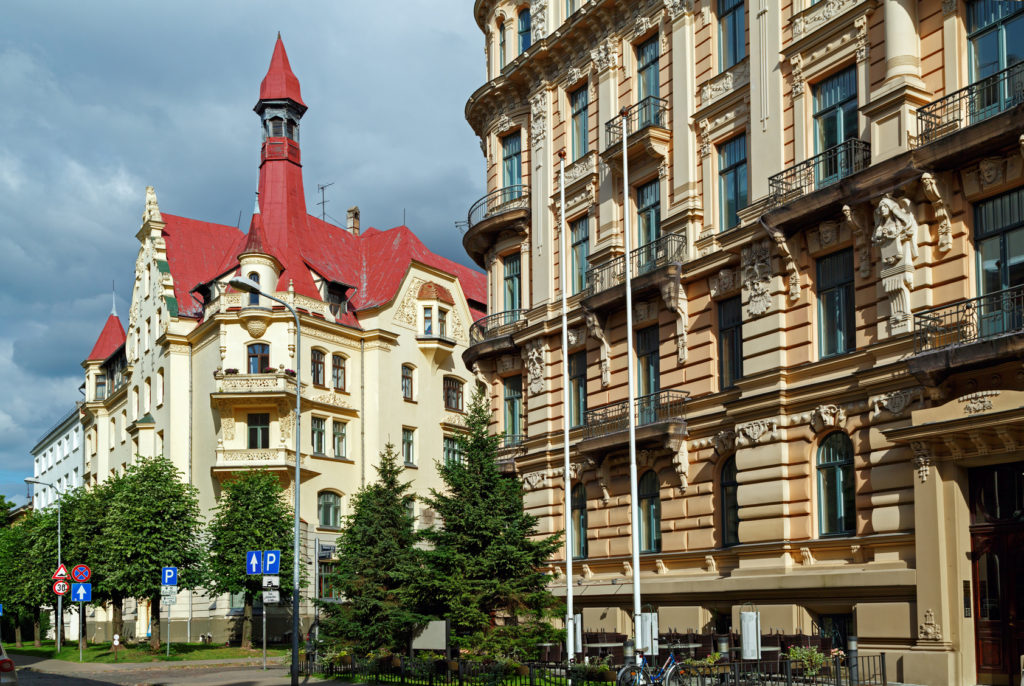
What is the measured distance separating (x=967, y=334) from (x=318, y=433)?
43020 millimetres

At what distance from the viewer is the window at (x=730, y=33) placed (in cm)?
2955

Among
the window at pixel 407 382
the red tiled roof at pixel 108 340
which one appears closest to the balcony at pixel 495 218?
the window at pixel 407 382

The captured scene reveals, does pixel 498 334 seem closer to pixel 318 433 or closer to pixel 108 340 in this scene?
pixel 318 433

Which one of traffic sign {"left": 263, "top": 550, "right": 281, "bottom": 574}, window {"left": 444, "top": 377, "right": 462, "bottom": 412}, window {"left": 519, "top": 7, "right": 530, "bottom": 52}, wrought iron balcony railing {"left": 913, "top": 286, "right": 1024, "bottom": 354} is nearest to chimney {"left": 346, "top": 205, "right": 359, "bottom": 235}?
window {"left": 444, "top": 377, "right": 462, "bottom": 412}

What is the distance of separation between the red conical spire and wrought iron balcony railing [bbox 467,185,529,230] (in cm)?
2908

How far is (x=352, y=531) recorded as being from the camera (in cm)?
3494

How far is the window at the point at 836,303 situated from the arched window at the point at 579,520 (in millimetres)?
11036

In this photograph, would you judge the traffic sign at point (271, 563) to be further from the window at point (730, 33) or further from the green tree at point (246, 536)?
the green tree at point (246, 536)

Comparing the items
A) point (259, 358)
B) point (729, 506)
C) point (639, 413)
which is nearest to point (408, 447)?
point (259, 358)

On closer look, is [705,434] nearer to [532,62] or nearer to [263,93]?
[532,62]

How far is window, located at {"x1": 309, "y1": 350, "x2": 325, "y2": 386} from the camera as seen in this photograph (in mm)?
59969

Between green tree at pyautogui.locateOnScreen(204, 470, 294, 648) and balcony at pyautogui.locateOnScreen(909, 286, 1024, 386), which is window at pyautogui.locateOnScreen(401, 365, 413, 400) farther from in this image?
balcony at pyautogui.locateOnScreen(909, 286, 1024, 386)

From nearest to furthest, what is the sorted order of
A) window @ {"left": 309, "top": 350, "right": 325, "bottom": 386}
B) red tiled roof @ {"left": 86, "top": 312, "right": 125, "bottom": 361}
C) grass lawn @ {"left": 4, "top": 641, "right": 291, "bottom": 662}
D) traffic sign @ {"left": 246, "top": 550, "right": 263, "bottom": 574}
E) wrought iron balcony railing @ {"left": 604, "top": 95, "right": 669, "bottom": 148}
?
traffic sign @ {"left": 246, "top": 550, "right": 263, "bottom": 574} < wrought iron balcony railing @ {"left": 604, "top": 95, "right": 669, "bottom": 148} < grass lawn @ {"left": 4, "top": 641, "right": 291, "bottom": 662} < window @ {"left": 309, "top": 350, "right": 325, "bottom": 386} < red tiled roof @ {"left": 86, "top": 312, "right": 125, "bottom": 361}

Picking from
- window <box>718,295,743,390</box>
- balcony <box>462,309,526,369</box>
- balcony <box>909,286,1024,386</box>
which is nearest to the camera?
balcony <box>909,286,1024,386</box>
